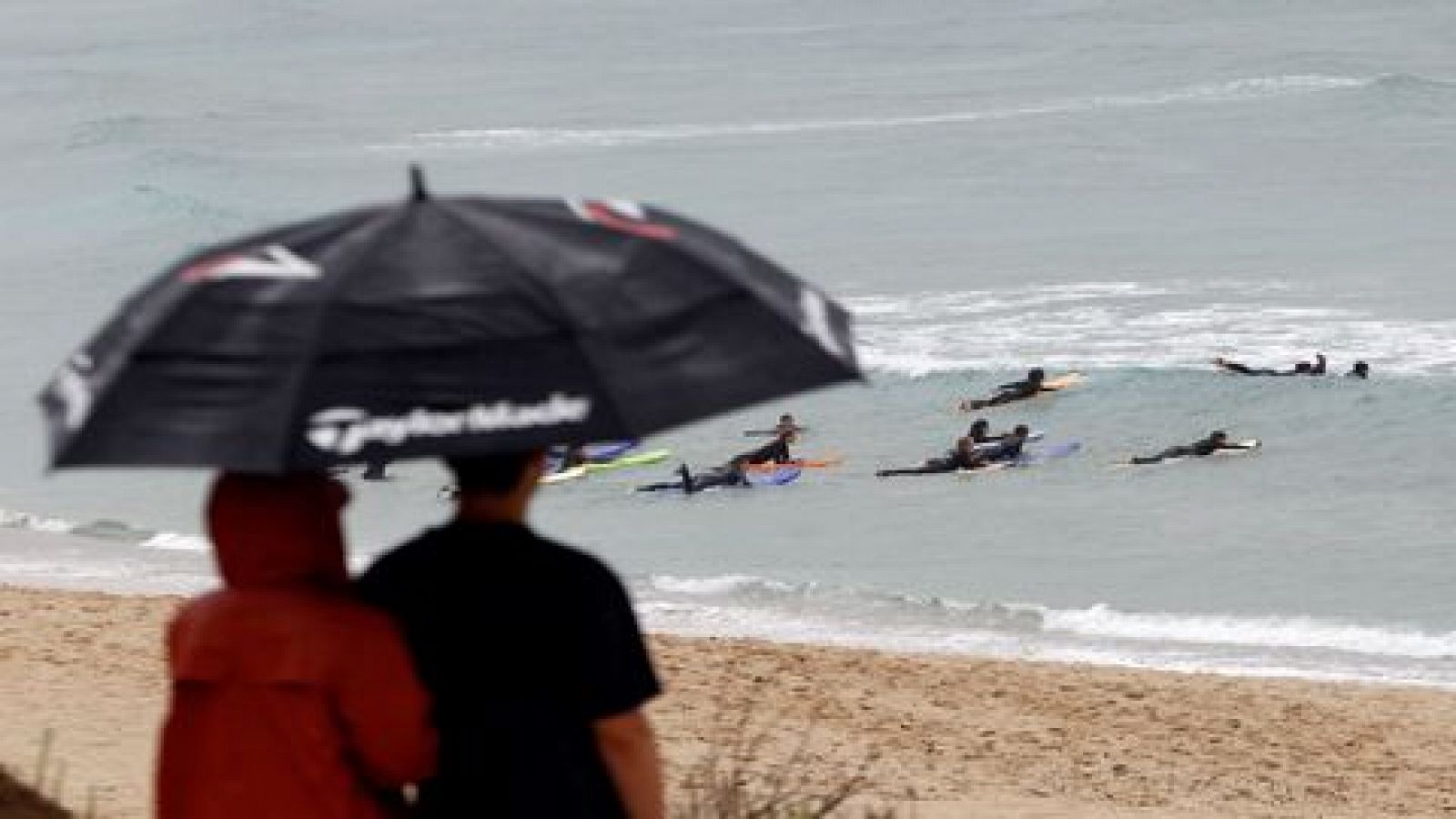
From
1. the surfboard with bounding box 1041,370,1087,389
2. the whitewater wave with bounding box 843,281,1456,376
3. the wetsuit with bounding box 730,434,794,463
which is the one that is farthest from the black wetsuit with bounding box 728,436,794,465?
the whitewater wave with bounding box 843,281,1456,376

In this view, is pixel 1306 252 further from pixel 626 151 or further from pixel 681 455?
pixel 626 151

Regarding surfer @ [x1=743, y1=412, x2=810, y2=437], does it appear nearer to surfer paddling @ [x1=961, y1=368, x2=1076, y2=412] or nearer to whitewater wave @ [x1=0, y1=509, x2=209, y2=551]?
surfer paddling @ [x1=961, y1=368, x2=1076, y2=412]

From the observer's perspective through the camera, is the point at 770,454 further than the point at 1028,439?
No

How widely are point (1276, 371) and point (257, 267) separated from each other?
29.9m

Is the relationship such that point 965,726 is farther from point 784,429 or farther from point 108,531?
point 784,429

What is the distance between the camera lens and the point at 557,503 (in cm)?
2864

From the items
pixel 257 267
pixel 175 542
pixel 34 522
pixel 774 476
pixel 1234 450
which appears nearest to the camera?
pixel 257 267

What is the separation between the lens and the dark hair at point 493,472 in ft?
14.3

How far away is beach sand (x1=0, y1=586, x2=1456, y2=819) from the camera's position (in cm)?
1323

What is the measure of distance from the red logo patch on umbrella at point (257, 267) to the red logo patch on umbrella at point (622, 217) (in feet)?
1.48

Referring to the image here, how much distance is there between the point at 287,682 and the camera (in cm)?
425

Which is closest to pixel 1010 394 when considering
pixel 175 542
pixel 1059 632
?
pixel 175 542

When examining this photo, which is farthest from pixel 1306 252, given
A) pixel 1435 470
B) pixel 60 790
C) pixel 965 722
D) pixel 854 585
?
pixel 60 790

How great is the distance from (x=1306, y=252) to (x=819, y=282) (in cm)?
712
